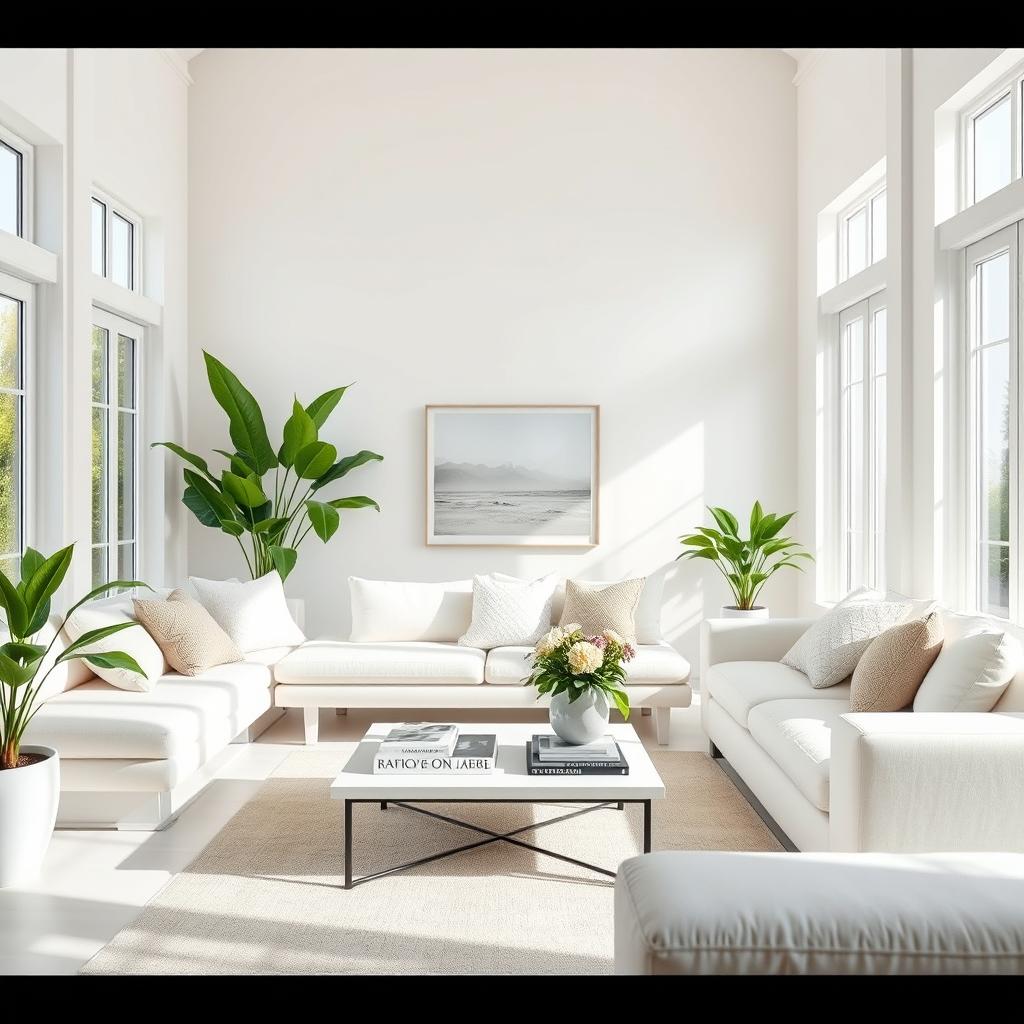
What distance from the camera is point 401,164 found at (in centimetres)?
620

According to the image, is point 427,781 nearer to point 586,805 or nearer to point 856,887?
point 586,805

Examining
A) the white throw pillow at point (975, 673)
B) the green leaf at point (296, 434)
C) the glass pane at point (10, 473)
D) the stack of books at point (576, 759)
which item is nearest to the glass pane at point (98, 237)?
the glass pane at point (10, 473)

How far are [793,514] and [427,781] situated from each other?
361 cm

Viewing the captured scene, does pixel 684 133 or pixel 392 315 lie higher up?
pixel 684 133

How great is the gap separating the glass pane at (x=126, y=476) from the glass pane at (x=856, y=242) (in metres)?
4.24

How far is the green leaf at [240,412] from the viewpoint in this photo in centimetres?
578

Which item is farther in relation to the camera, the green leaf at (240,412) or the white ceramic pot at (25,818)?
the green leaf at (240,412)

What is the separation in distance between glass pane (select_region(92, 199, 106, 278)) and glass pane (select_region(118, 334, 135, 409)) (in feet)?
1.32

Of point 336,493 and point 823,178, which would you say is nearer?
point 823,178

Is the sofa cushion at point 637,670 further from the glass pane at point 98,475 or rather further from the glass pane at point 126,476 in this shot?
the glass pane at point 126,476

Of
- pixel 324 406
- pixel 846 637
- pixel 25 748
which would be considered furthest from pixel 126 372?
pixel 846 637

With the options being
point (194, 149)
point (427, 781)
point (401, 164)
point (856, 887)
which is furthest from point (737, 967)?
point (194, 149)
